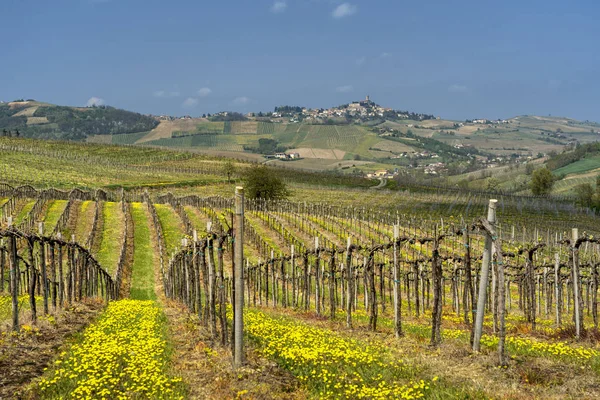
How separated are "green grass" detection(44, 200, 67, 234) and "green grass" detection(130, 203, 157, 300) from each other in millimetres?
7366

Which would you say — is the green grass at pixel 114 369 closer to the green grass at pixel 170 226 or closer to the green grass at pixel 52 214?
the green grass at pixel 170 226

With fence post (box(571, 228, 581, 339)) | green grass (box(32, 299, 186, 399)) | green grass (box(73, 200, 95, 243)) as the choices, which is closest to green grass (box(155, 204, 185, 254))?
green grass (box(73, 200, 95, 243))

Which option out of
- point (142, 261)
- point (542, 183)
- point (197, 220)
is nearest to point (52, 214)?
point (197, 220)

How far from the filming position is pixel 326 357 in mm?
12008

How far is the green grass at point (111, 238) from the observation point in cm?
3696

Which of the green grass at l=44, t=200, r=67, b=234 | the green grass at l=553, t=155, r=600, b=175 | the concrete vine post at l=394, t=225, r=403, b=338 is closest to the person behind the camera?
the concrete vine post at l=394, t=225, r=403, b=338

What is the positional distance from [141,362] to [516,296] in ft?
109

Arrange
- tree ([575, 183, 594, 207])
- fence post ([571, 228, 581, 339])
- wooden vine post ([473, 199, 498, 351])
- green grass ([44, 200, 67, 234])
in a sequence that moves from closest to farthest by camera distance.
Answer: wooden vine post ([473, 199, 498, 351])
fence post ([571, 228, 581, 339])
green grass ([44, 200, 67, 234])
tree ([575, 183, 594, 207])

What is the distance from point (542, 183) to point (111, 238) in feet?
410

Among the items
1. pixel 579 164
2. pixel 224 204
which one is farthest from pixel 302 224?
pixel 579 164

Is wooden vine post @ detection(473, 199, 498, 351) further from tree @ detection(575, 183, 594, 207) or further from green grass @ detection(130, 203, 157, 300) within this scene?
tree @ detection(575, 183, 594, 207)

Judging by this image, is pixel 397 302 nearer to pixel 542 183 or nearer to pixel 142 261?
pixel 142 261

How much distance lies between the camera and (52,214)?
1960 inches

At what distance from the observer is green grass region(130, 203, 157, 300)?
32719 millimetres
